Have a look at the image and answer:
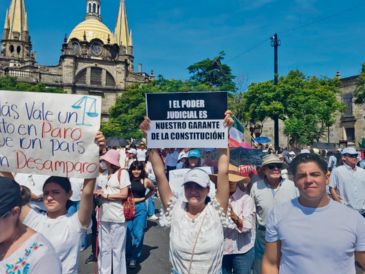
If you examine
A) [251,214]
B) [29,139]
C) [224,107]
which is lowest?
Result: [251,214]

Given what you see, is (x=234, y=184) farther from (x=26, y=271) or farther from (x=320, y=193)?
(x=26, y=271)

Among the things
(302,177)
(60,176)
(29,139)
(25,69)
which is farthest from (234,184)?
(25,69)

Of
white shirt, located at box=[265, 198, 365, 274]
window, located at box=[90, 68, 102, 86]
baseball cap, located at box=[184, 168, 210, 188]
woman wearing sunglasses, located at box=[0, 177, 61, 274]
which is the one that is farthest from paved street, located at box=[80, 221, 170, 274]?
window, located at box=[90, 68, 102, 86]

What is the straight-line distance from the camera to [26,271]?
5.95 ft

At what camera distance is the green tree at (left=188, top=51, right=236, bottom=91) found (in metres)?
41.7

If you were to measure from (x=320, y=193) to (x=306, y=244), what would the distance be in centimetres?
36

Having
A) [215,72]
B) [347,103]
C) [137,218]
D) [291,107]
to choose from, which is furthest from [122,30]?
[137,218]

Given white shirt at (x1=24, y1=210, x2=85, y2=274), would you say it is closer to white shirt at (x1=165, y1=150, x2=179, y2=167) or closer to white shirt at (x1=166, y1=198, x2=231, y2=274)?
white shirt at (x1=166, y1=198, x2=231, y2=274)

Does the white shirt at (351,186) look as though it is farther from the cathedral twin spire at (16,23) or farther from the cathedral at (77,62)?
the cathedral twin spire at (16,23)

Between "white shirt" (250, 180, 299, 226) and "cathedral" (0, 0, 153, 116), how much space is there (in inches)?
2499

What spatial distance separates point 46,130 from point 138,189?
3.38 m

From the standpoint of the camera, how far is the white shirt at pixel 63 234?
2.85 meters

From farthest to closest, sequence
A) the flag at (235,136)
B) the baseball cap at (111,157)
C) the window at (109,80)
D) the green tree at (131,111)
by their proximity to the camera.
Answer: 1. the window at (109,80)
2. the green tree at (131,111)
3. the flag at (235,136)
4. the baseball cap at (111,157)

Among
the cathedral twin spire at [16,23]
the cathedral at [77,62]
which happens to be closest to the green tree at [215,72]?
the cathedral at [77,62]
